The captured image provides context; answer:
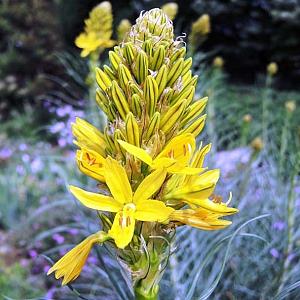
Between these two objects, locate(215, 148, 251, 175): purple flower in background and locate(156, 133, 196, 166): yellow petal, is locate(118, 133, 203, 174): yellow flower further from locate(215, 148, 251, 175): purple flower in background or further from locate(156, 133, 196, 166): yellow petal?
locate(215, 148, 251, 175): purple flower in background

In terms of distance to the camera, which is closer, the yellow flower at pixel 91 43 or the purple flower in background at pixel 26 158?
the yellow flower at pixel 91 43

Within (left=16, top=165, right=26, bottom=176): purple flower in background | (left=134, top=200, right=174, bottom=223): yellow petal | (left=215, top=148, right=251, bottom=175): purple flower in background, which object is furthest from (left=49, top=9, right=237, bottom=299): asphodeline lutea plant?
(left=16, top=165, right=26, bottom=176): purple flower in background

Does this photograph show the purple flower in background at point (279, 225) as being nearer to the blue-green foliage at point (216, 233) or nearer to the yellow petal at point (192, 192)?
the blue-green foliage at point (216, 233)

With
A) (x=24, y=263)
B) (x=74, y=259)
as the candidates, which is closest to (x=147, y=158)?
(x=74, y=259)

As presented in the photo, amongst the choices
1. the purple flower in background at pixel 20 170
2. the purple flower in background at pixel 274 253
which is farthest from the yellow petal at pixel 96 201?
the purple flower in background at pixel 20 170

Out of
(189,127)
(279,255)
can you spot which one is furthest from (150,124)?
(279,255)

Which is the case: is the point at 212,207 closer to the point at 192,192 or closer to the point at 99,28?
the point at 192,192
